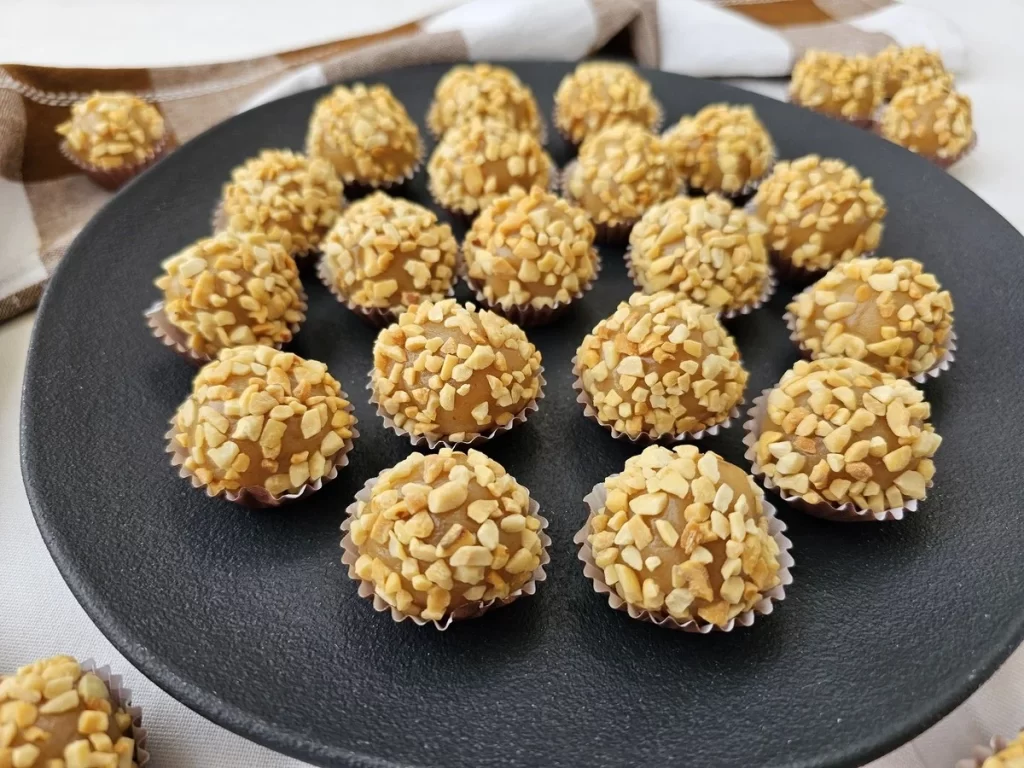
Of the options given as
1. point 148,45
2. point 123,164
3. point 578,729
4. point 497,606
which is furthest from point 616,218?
point 148,45

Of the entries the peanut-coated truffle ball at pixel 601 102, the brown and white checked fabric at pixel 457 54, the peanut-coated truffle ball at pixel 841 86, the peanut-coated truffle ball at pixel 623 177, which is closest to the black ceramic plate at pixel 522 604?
the peanut-coated truffle ball at pixel 623 177

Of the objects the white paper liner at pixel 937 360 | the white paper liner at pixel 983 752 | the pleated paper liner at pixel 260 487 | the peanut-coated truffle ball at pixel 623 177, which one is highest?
the peanut-coated truffle ball at pixel 623 177

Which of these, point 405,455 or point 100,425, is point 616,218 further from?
point 100,425

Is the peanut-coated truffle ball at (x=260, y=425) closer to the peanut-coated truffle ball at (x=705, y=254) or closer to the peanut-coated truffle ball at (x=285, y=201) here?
the peanut-coated truffle ball at (x=285, y=201)

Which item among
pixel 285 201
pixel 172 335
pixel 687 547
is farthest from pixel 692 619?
pixel 285 201

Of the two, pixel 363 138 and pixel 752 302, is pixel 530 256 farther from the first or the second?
pixel 363 138

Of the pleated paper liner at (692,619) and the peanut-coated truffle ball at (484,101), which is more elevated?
the peanut-coated truffle ball at (484,101)
